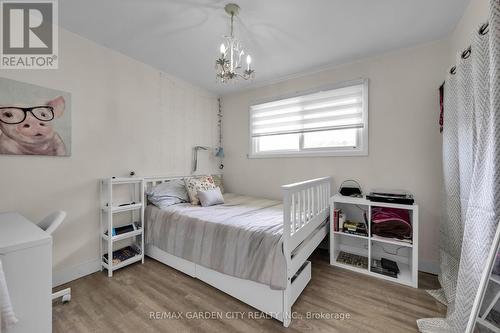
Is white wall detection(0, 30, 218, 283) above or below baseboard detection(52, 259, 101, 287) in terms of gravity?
above

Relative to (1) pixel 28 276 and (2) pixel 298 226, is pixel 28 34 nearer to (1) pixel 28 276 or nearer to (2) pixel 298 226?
(1) pixel 28 276

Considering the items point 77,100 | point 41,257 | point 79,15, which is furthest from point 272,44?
point 41,257

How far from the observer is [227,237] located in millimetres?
1723

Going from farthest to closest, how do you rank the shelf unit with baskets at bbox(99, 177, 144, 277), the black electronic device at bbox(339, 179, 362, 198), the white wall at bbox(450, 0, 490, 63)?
1. the black electronic device at bbox(339, 179, 362, 198)
2. the shelf unit with baskets at bbox(99, 177, 144, 277)
3. the white wall at bbox(450, 0, 490, 63)

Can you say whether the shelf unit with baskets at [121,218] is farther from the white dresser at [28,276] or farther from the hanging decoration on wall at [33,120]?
the white dresser at [28,276]

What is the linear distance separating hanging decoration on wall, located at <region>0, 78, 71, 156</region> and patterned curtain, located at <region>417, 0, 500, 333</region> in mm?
3108

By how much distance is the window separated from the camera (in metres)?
2.48

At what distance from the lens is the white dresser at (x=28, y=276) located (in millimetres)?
1007

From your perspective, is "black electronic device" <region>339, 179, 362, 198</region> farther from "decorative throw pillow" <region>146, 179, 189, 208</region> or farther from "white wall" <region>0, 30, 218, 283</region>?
"white wall" <region>0, 30, 218, 283</region>

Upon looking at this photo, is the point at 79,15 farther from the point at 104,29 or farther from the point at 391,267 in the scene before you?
the point at 391,267

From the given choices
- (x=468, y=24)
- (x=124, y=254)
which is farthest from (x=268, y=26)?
(x=124, y=254)

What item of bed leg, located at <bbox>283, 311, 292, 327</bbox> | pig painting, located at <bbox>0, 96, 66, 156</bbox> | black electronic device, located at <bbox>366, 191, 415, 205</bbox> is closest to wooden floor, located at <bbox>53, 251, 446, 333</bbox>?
bed leg, located at <bbox>283, 311, 292, 327</bbox>

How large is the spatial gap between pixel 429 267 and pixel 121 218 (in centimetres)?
342

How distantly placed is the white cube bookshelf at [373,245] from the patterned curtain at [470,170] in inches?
8.8
